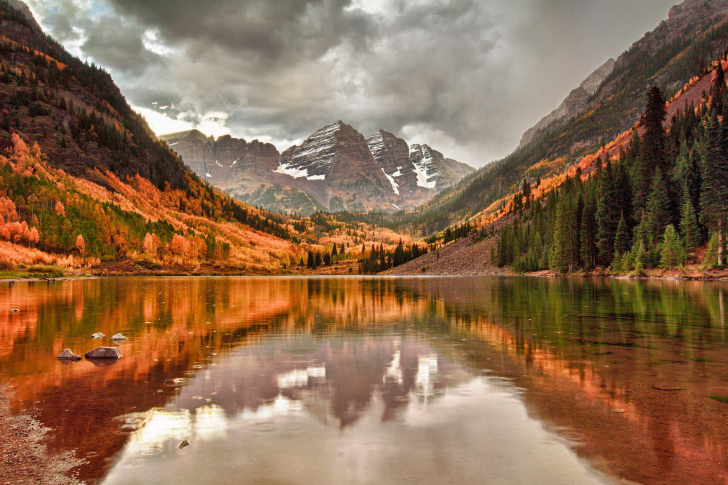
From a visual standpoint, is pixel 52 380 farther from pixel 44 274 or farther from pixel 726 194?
pixel 44 274

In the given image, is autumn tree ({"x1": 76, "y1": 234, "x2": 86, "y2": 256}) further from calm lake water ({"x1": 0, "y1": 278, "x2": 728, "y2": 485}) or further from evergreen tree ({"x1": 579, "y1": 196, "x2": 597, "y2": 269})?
evergreen tree ({"x1": 579, "y1": 196, "x2": 597, "y2": 269})

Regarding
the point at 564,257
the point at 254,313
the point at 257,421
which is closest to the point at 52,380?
the point at 257,421

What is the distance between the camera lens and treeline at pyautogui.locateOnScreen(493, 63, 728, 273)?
319 ft

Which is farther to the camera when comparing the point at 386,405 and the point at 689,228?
the point at 689,228

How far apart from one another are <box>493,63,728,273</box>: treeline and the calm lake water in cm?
9107

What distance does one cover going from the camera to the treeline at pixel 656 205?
97312 mm

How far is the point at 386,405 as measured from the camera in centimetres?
1274

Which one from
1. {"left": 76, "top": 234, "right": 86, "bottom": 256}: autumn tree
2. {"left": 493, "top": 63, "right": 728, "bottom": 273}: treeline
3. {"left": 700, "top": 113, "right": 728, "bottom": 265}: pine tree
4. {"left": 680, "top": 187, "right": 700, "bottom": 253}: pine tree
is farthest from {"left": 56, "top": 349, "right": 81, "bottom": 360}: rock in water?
{"left": 76, "top": 234, "right": 86, "bottom": 256}: autumn tree

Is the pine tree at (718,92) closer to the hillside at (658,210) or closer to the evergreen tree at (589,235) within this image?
the hillside at (658,210)

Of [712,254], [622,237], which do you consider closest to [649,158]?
[622,237]

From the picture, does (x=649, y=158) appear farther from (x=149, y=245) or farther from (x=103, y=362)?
(x=149, y=245)

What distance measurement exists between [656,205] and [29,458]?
133 metres

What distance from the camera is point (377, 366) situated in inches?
713

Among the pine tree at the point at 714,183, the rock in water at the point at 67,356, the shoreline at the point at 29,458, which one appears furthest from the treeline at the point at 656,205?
the shoreline at the point at 29,458
